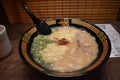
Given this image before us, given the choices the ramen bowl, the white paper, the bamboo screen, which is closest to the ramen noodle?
the ramen bowl

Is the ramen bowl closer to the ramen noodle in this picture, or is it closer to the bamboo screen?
the ramen noodle

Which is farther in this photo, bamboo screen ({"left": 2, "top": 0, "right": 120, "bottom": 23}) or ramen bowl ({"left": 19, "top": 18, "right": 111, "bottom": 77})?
bamboo screen ({"left": 2, "top": 0, "right": 120, "bottom": 23})

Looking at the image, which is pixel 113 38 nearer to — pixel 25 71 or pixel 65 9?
pixel 65 9

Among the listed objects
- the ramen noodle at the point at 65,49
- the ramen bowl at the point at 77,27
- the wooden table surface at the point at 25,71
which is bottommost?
the wooden table surface at the point at 25,71

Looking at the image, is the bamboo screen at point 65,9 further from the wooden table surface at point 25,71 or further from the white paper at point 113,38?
the wooden table surface at point 25,71

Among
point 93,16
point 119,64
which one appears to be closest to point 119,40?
point 119,64

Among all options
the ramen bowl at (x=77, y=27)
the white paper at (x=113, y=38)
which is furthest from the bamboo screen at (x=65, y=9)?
the ramen bowl at (x=77, y=27)
